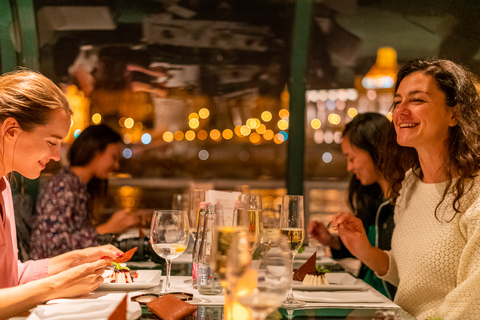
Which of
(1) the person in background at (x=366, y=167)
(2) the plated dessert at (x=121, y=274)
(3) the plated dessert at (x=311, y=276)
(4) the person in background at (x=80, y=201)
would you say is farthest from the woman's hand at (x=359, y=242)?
(4) the person in background at (x=80, y=201)

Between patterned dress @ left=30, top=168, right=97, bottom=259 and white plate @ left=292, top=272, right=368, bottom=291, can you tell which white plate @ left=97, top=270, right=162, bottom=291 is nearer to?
white plate @ left=292, top=272, right=368, bottom=291

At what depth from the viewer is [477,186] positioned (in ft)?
4.79

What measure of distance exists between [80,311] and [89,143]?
1968mm

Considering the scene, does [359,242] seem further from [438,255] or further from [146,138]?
[146,138]

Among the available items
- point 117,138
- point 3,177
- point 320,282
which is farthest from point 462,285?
point 117,138

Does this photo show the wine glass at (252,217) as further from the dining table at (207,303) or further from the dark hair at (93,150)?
the dark hair at (93,150)

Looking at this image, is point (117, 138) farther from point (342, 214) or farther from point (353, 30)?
point (353, 30)

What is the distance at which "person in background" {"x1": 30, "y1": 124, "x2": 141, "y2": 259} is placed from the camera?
7.86ft

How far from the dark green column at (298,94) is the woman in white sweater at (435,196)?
4.37 ft

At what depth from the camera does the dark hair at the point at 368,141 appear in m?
2.41

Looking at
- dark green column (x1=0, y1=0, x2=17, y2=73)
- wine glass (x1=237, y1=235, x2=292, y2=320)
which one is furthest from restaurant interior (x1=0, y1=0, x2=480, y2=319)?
wine glass (x1=237, y1=235, x2=292, y2=320)

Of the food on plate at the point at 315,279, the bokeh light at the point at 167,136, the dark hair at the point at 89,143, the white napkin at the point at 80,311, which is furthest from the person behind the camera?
the bokeh light at the point at 167,136

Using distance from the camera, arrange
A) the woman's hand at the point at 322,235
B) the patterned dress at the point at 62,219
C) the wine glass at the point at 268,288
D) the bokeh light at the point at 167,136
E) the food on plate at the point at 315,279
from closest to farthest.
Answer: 1. the wine glass at the point at 268,288
2. the food on plate at the point at 315,279
3. the woman's hand at the point at 322,235
4. the patterned dress at the point at 62,219
5. the bokeh light at the point at 167,136

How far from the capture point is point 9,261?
4.76 feet
